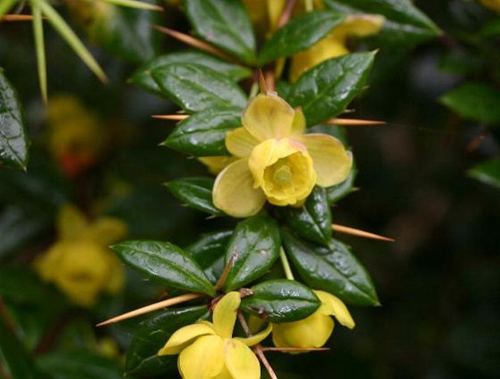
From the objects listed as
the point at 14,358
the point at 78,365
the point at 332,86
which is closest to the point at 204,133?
the point at 332,86

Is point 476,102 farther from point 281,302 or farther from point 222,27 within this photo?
point 281,302

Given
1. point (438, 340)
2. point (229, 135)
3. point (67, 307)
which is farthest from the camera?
point (438, 340)

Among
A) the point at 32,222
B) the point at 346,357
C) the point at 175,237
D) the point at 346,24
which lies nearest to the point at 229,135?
the point at 346,24

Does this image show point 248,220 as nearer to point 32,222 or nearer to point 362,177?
point 32,222

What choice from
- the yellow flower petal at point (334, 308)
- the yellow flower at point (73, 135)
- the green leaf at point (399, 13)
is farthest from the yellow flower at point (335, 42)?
the yellow flower at point (73, 135)

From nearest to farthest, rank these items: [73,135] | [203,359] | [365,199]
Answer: [203,359]
[73,135]
[365,199]

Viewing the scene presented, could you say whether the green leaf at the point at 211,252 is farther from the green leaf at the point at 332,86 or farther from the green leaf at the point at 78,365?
the green leaf at the point at 78,365
